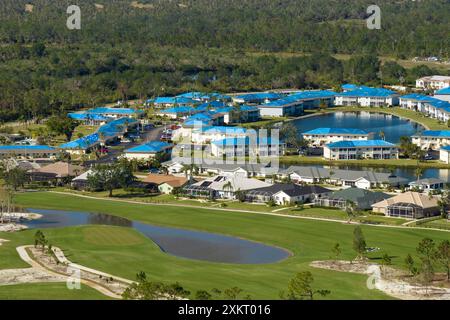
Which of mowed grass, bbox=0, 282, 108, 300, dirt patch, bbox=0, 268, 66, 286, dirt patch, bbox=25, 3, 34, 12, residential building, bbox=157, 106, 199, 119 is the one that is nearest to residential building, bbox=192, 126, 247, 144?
residential building, bbox=157, 106, 199, 119

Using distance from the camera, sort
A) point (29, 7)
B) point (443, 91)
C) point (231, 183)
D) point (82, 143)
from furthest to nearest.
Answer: point (29, 7) → point (443, 91) → point (82, 143) → point (231, 183)

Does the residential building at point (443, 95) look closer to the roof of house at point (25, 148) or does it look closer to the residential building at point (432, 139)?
the residential building at point (432, 139)

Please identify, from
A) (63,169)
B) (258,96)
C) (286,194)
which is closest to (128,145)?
(63,169)

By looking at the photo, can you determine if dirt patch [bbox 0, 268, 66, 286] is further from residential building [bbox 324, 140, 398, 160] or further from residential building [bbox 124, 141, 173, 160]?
residential building [bbox 324, 140, 398, 160]

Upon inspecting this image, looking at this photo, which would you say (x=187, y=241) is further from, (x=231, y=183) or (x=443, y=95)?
(x=443, y=95)
